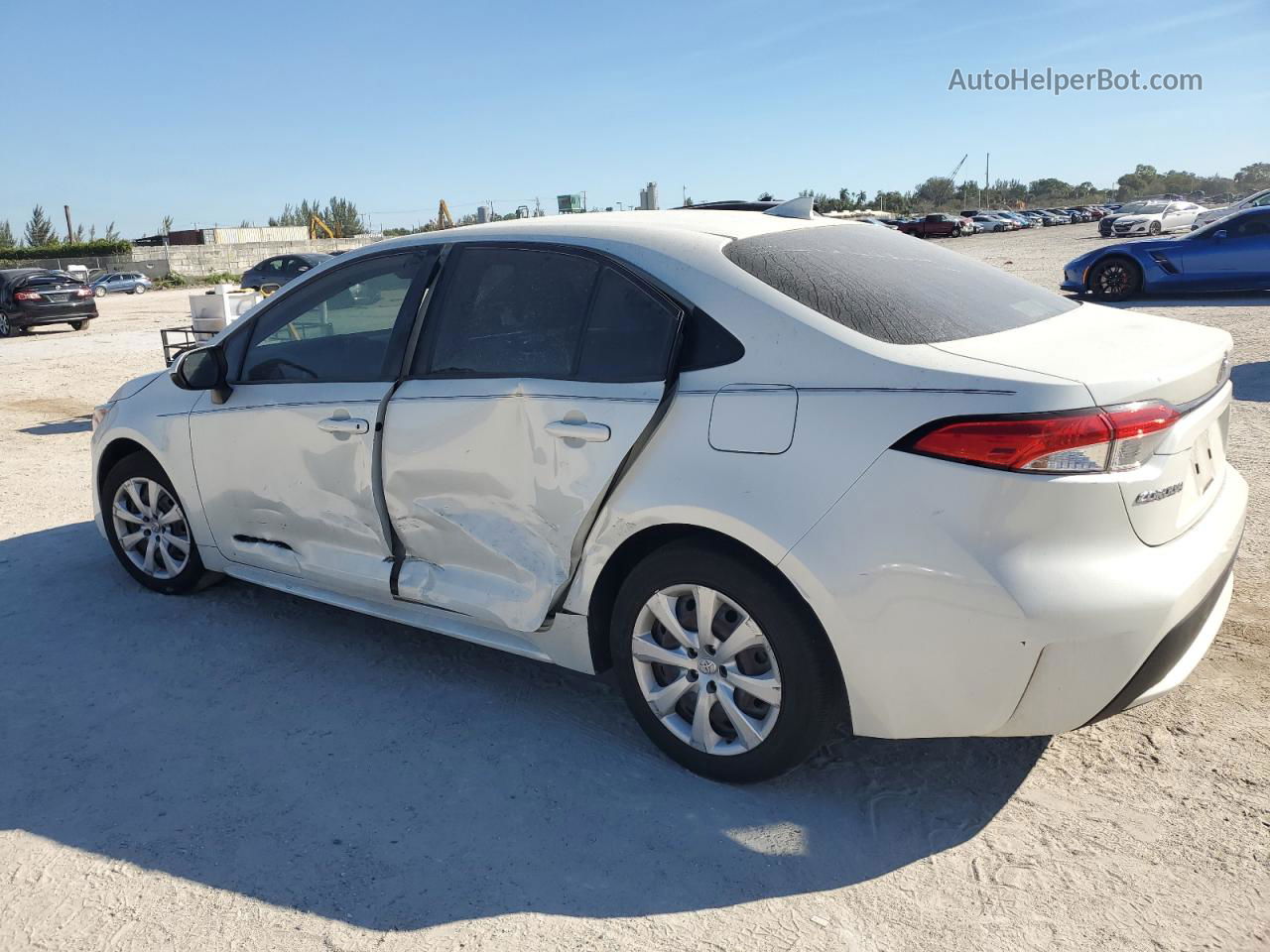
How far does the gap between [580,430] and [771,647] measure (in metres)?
0.89

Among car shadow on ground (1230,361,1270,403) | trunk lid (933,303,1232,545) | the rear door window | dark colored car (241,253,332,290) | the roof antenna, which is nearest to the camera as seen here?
trunk lid (933,303,1232,545)

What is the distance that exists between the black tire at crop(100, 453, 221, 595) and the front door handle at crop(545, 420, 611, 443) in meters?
2.26

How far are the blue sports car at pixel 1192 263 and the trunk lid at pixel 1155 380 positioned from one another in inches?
538

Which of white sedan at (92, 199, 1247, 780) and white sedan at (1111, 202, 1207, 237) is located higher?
white sedan at (1111, 202, 1207, 237)

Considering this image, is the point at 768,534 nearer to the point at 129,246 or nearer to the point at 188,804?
the point at 188,804

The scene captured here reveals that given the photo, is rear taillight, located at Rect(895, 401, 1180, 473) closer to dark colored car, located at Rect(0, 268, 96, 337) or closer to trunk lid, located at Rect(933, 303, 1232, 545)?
trunk lid, located at Rect(933, 303, 1232, 545)

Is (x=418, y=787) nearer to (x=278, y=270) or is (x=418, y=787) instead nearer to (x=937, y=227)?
(x=278, y=270)

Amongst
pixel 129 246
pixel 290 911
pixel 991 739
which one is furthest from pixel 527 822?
pixel 129 246

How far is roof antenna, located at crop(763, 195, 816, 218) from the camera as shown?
12.9ft

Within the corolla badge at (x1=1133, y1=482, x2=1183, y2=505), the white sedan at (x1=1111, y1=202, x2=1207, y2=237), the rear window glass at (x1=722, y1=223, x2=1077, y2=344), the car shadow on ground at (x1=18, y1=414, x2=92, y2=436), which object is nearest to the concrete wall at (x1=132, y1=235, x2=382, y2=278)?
the white sedan at (x1=1111, y1=202, x2=1207, y2=237)

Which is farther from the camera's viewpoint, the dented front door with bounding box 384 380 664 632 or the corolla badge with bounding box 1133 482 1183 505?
the dented front door with bounding box 384 380 664 632

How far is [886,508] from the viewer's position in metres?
2.64

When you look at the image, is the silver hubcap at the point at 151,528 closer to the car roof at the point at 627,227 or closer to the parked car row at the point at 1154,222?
the car roof at the point at 627,227

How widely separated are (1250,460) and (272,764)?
19.5 ft
